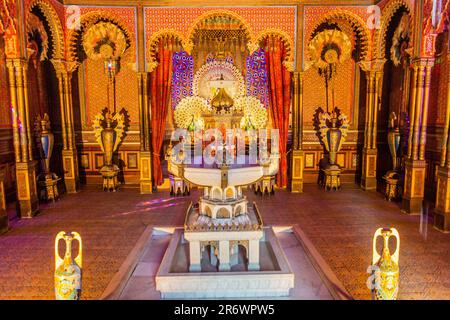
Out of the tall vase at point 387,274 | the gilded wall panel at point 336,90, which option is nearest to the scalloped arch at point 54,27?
the gilded wall panel at point 336,90

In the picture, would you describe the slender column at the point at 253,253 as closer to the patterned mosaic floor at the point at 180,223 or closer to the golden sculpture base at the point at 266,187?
the patterned mosaic floor at the point at 180,223

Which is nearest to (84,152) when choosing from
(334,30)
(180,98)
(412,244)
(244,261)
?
(180,98)

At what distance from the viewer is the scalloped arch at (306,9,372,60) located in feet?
22.8

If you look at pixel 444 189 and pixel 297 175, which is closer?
pixel 444 189

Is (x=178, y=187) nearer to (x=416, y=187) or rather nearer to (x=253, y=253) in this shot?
(x=253, y=253)

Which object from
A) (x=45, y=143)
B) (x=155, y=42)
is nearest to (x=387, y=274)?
(x=155, y=42)

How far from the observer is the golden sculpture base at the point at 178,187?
705 cm

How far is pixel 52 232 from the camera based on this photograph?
16.0ft

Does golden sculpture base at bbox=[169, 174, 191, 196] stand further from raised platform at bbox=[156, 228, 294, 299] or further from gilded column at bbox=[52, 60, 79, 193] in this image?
raised platform at bbox=[156, 228, 294, 299]

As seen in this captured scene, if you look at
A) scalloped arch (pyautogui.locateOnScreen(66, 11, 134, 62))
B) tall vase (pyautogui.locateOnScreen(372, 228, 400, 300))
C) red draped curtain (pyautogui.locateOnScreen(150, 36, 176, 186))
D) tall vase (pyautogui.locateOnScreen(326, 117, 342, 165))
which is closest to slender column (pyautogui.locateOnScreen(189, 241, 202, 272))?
tall vase (pyautogui.locateOnScreen(372, 228, 400, 300))

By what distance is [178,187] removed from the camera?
710cm

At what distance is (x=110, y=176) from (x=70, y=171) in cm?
83
